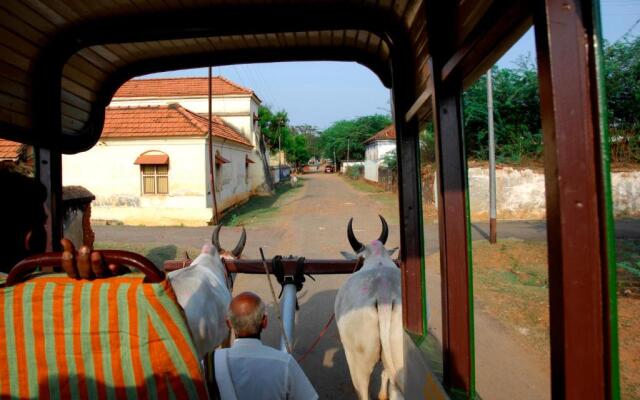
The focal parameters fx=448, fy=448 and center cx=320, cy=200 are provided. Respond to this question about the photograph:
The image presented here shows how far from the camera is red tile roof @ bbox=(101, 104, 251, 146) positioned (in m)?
14.6

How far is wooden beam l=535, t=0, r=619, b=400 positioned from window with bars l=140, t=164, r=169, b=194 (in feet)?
49.2

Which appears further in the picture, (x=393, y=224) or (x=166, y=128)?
(x=166, y=128)

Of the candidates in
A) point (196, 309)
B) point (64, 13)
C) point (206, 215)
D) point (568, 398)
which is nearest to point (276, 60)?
point (64, 13)

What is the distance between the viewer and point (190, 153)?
575 inches

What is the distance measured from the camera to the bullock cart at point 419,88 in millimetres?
894

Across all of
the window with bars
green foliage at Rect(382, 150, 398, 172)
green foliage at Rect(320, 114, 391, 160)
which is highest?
green foliage at Rect(320, 114, 391, 160)

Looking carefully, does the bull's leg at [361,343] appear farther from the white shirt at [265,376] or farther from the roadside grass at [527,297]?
the roadside grass at [527,297]

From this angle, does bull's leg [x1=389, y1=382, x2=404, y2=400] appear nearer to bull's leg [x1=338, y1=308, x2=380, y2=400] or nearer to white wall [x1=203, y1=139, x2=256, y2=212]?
bull's leg [x1=338, y1=308, x2=380, y2=400]

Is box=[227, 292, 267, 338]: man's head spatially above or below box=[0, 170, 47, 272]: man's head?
below

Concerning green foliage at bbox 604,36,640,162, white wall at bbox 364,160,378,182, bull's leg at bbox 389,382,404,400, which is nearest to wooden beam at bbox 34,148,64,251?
bull's leg at bbox 389,382,404,400

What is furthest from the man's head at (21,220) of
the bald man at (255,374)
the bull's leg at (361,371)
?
the bull's leg at (361,371)

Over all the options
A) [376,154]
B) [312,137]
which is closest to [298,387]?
[376,154]

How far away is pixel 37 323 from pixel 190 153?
13.9 m

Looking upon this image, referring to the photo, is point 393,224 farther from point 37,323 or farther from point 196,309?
point 37,323
